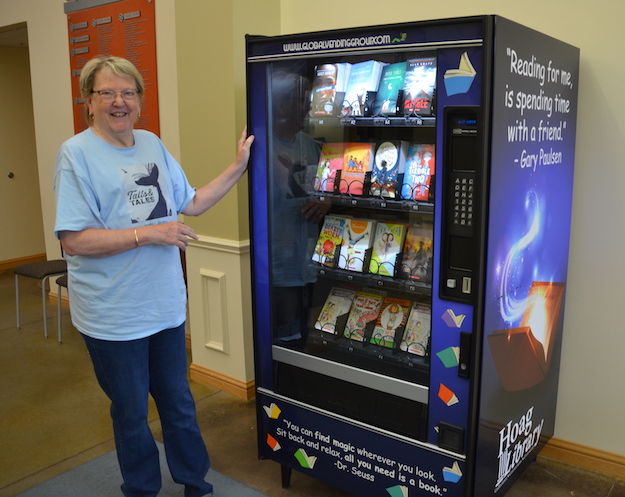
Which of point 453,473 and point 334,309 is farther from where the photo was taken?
point 334,309

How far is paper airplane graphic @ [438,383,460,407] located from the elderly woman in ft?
3.21

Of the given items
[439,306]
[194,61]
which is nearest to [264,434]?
[439,306]

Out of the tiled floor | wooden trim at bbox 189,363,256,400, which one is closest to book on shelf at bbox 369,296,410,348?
the tiled floor

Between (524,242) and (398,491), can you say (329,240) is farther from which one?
(398,491)

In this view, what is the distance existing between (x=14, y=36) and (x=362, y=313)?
4.73 meters

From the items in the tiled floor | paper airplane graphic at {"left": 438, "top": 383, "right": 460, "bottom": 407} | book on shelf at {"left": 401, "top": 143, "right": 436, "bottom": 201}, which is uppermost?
book on shelf at {"left": 401, "top": 143, "right": 436, "bottom": 201}

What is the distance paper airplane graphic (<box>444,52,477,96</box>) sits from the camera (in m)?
1.74

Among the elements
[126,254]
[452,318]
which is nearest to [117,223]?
[126,254]

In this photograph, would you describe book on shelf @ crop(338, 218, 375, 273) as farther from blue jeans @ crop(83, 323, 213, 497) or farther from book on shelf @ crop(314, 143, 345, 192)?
blue jeans @ crop(83, 323, 213, 497)

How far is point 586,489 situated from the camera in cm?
248

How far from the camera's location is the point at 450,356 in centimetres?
194

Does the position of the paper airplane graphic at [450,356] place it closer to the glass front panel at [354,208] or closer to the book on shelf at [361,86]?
the glass front panel at [354,208]

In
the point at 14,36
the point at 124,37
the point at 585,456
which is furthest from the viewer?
the point at 14,36

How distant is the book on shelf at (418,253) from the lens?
2191 mm
